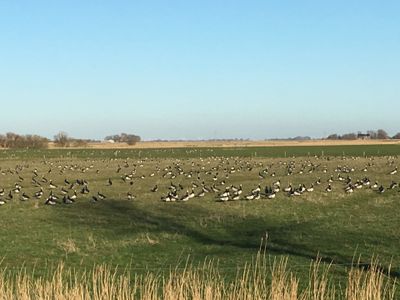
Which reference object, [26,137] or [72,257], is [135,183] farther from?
[26,137]

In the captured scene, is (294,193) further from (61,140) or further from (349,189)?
(61,140)

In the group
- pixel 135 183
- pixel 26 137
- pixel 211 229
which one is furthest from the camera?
pixel 26 137

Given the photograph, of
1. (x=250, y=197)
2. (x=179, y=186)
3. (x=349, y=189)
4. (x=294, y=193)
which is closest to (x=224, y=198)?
(x=250, y=197)

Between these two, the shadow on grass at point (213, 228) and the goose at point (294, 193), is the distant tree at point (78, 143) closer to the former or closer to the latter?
the goose at point (294, 193)

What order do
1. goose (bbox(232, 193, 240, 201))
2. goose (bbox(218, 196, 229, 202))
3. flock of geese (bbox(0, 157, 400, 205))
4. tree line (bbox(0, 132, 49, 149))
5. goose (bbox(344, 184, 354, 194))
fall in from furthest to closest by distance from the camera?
tree line (bbox(0, 132, 49, 149)) < goose (bbox(344, 184, 354, 194)) < flock of geese (bbox(0, 157, 400, 205)) < goose (bbox(232, 193, 240, 201)) < goose (bbox(218, 196, 229, 202))

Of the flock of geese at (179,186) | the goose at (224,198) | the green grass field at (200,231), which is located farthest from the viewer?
the flock of geese at (179,186)

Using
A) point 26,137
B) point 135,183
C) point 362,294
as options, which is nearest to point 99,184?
point 135,183

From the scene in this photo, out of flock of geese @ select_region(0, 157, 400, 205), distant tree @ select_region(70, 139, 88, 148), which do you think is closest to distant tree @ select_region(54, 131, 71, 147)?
distant tree @ select_region(70, 139, 88, 148)

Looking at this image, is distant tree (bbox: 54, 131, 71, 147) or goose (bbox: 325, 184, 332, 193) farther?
distant tree (bbox: 54, 131, 71, 147)

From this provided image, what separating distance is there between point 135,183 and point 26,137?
406ft

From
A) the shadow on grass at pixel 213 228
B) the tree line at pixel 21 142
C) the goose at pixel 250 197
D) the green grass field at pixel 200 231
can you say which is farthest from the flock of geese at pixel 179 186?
the tree line at pixel 21 142

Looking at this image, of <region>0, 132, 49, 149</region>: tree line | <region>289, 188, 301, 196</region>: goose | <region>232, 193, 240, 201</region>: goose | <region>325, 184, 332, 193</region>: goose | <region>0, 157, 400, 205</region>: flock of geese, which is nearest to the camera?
<region>232, 193, 240, 201</region>: goose

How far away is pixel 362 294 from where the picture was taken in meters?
8.23

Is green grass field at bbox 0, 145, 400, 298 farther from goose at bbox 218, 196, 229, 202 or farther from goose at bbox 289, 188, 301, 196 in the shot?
goose at bbox 218, 196, 229, 202
